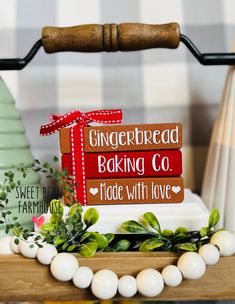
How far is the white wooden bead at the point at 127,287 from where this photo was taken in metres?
0.43

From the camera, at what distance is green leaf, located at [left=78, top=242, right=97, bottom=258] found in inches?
17.6

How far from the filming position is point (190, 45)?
0.55m

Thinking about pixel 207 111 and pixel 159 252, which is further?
pixel 207 111

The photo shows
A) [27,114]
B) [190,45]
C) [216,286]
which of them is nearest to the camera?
[216,286]

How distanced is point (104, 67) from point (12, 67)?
0.74 feet

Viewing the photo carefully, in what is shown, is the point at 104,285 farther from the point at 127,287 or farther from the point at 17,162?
the point at 17,162

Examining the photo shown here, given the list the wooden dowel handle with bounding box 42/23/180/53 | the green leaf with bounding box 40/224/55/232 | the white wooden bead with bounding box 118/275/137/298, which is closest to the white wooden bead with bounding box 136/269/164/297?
the white wooden bead with bounding box 118/275/137/298

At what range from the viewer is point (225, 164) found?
0.61 meters

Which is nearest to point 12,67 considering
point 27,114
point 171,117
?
point 27,114

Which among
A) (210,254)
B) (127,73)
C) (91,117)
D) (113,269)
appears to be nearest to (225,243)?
(210,254)

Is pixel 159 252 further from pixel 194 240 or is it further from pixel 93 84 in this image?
pixel 93 84

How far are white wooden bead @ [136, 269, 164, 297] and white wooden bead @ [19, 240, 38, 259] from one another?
4.6 inches

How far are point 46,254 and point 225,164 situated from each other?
0.99 ft

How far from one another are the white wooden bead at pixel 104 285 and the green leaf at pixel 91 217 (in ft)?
0.19
